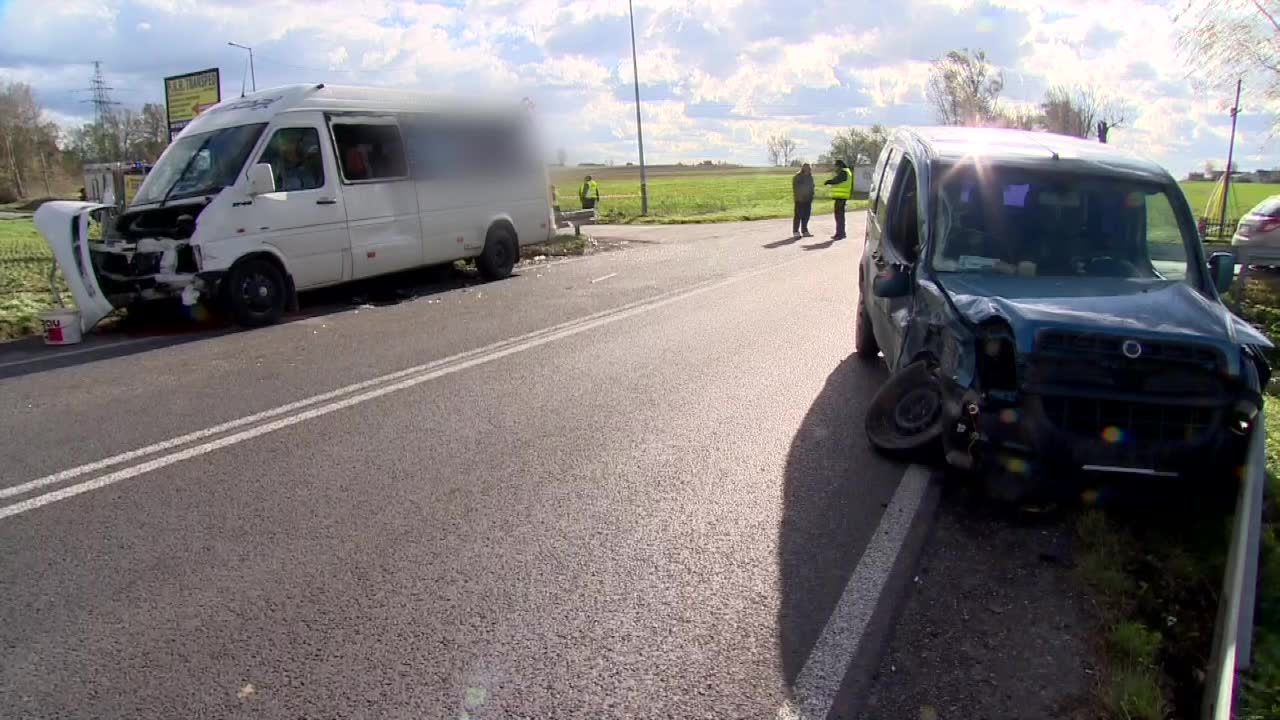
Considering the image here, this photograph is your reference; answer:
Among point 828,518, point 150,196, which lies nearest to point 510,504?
point 828,518

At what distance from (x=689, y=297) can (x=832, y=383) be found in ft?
15.3

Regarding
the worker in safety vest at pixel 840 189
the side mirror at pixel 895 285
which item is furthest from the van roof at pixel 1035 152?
the worker in safety vest at pixel 840 189

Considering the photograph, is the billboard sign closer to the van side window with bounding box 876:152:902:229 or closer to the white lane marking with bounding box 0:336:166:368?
the white lane marking with bounding box 0:336:166:368

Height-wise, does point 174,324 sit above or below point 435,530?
above

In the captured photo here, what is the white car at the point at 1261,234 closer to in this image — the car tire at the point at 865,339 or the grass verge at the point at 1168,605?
the car tire at the point at 865,339

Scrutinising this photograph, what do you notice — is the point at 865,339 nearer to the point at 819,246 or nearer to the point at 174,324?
the point at 174,324

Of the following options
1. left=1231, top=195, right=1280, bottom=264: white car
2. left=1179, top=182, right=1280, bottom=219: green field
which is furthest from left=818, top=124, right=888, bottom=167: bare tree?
left=1231, top=195, right=1280, bottom=264: white car

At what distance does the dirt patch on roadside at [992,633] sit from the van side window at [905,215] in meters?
1.98

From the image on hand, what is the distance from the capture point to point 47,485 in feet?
16.2

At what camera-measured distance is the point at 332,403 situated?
655 centimetres

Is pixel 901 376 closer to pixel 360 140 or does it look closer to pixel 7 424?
pixel 7 424

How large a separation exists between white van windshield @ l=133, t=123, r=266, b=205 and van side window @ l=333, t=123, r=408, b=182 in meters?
1.13

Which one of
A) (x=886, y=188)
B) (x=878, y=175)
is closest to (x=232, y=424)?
(x=886, y=188)

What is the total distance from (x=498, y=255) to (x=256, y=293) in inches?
179
